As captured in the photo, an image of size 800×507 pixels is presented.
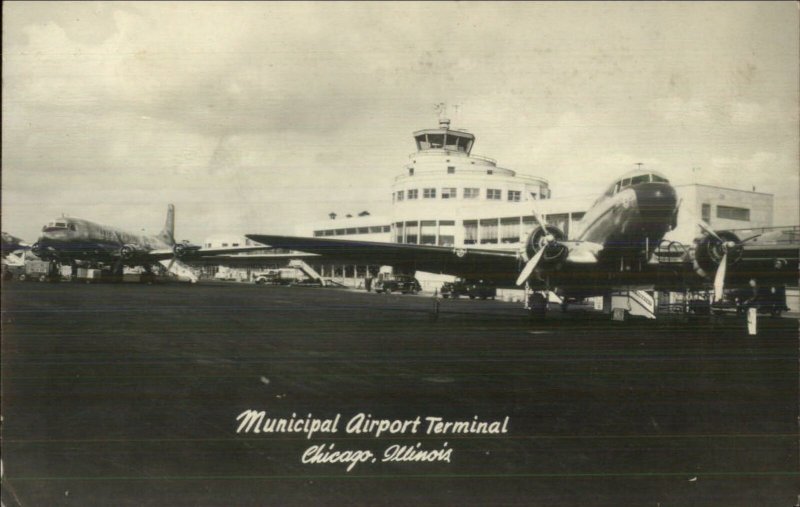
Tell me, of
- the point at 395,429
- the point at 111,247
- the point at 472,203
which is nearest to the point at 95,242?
the point at 111,247

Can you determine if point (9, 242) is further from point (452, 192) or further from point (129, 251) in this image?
point (129, 251)

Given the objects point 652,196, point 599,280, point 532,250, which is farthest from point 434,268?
point 652,196

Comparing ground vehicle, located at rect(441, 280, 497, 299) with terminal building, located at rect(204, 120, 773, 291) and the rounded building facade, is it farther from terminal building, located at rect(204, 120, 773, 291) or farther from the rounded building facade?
the rounded building facade

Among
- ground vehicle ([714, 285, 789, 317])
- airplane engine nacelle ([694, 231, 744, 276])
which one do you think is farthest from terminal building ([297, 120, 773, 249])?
ground vehicle ([714, 285, 789, 317])

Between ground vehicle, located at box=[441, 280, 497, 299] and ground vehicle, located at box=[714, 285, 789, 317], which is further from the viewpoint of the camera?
ground vehicle, located at box=[441, 280, 497, 299]

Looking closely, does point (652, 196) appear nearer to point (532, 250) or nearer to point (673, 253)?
point (673, 253)

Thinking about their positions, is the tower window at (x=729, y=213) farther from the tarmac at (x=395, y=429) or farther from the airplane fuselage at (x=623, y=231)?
the tarmac at (x=395, y=429)

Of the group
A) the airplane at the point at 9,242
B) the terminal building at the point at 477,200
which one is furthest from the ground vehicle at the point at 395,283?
the airplane at the point at 9,242
